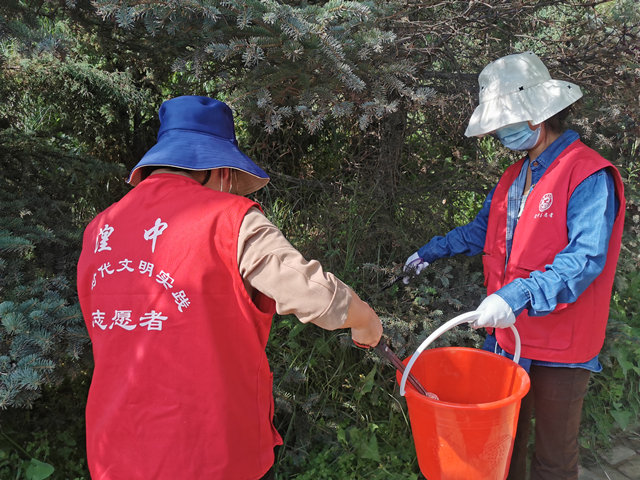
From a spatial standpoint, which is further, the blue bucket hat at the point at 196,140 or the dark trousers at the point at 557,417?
the dark trousers at the point at 557,417

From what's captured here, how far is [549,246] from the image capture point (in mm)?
2016

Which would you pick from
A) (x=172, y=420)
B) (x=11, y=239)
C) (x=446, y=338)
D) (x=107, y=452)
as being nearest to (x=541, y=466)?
(x=446, y=338)

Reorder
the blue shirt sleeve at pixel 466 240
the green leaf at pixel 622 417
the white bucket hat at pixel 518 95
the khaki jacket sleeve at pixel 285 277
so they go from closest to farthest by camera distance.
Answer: the khaki jacket sleeve at pixel 285 277 → the white bucket hat at pixel 518 95 → the blue shirt sleeve at pixel 466 240 → the green leaf at pixel 622 417

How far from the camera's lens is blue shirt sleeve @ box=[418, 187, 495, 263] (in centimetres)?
261

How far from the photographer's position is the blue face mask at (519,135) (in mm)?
2143

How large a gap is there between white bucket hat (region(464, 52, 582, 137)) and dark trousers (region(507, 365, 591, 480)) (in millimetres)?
1058

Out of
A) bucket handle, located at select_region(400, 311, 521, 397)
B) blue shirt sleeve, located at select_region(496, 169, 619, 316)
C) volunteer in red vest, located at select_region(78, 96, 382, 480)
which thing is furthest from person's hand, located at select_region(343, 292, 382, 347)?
blue shirt sleeve, located at select_region(496, 169, 619, 316)

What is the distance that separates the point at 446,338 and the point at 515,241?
3.06 ft

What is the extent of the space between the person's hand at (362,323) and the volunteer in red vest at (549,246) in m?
0.43

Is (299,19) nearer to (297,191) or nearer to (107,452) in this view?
(107,452)

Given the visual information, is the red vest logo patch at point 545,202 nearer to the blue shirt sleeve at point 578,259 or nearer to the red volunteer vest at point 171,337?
the blue shirt sleeve at point 578,259

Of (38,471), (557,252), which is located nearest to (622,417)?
(557,252)

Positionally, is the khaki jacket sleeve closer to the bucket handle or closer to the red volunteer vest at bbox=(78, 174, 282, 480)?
the red volunteer vest at bbox=(78, 174, 282, 480)

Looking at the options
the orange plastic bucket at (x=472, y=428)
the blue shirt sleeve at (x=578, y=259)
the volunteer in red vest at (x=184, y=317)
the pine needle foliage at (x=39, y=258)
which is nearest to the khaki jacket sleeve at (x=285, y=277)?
the volunteer in red vest at (x=184, y=317)
